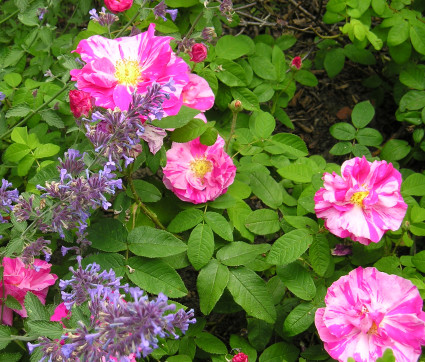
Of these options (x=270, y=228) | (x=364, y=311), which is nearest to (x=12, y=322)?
(x=270, y=228)

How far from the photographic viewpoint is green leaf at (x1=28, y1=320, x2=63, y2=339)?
3.29 feet

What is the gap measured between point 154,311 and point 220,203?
0.75m

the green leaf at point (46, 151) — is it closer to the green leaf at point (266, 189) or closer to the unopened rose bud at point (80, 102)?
the unopened rose bud at point (80, 102)

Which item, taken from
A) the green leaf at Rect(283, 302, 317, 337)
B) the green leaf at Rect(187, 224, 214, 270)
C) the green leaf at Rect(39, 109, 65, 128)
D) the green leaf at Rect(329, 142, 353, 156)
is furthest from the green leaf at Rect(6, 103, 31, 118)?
the green leaf at Rect(329, 142, 353, 156)

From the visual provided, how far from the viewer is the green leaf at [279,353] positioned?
5.02 feet

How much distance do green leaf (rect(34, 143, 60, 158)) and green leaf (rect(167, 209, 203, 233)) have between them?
40 cm

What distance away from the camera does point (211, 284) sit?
1403mm

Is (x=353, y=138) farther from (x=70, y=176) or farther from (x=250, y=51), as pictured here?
(x=70, y=176)

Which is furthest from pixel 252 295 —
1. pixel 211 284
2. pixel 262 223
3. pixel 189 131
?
pixel 189 131

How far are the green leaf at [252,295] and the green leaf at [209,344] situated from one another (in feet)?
0.60

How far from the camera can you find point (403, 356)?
1.27 meters

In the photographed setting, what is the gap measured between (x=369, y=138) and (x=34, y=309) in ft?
4.43

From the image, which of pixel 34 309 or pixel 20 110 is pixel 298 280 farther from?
pixel 20 110

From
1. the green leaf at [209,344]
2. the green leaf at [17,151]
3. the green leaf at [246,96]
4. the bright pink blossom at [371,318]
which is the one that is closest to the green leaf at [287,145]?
the green leaf at [246,96]
